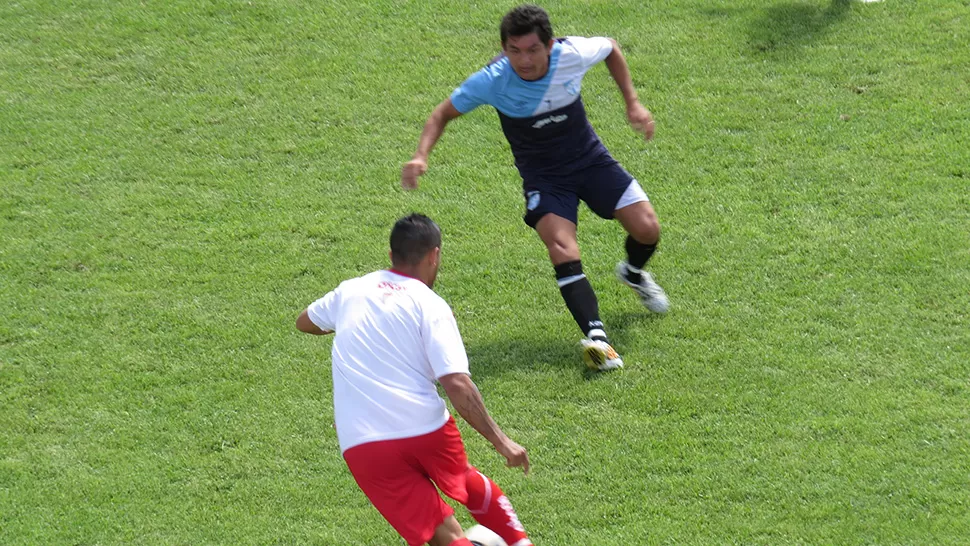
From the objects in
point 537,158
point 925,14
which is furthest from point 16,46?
point 925,14

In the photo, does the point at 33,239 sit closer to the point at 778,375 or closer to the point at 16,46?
the point at 16,46

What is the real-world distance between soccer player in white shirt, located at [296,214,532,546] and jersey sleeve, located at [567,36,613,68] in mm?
2341

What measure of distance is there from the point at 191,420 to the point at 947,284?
483cm

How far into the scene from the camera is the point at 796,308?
7020mm

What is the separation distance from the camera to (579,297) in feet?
21.7

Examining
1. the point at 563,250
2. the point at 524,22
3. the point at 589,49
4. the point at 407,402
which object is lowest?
the point at 563,250

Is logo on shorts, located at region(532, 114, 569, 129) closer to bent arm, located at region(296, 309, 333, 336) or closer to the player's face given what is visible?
the player's face

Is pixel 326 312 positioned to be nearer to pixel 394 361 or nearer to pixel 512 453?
pixel 394 361

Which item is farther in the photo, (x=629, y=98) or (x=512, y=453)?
(x=629, y=98)

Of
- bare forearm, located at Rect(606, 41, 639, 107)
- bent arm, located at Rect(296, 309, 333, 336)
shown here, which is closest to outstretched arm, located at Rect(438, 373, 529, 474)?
bent arm, located at Rect(296, 309, 333, 336)

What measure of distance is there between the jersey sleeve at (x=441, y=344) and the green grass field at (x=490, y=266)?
1391mm

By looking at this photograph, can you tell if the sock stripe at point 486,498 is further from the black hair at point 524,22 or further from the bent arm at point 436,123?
the black hair at point 524,22

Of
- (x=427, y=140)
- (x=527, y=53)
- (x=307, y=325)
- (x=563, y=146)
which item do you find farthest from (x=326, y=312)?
(x=563, y=146)

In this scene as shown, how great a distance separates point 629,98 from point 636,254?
99 cm
